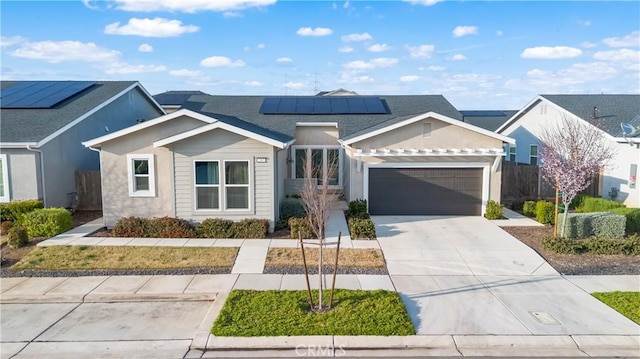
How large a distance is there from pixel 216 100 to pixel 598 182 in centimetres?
2016

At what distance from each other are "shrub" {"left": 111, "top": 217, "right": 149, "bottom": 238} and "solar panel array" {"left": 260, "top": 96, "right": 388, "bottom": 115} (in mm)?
10631

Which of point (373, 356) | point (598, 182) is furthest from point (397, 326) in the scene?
point (598, 182)

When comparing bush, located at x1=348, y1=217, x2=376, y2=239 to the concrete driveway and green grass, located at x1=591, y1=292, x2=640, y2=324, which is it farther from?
green grass, located at x1=591, y1=292, x2=640, y2=324

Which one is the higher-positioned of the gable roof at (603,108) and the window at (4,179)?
the gable roof at (603,108)

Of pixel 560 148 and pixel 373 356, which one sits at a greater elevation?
pixel 560 148

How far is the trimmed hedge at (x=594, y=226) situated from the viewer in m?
12.9

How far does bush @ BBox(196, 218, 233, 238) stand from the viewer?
1322 centimetres

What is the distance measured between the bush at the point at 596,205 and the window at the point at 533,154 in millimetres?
6335

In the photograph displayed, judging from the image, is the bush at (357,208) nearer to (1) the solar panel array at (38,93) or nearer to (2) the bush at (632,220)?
(2) the bush at (632,220)

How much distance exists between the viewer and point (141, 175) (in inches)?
553

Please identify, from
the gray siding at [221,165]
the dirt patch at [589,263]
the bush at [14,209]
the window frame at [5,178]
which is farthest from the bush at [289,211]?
the window frame at [5,178]

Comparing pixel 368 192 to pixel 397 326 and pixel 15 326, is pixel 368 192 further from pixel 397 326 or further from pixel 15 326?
pixel 15 326

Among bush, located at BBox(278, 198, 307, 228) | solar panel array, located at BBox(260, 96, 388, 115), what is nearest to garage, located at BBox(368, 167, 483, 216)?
bush, located at BBox(278, 198, 307, 228)

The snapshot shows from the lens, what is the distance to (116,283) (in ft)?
31.1
